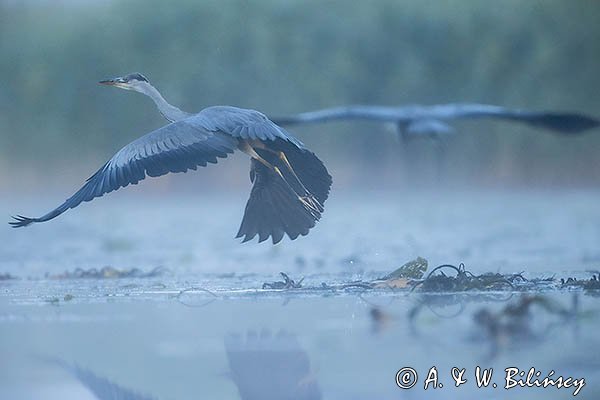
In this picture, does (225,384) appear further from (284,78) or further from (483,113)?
(284,78)

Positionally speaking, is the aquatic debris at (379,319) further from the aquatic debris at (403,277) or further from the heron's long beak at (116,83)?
the heron's long beak at (116,83)

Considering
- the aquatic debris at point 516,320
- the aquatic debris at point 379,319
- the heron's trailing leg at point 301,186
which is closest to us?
the aquatic debris at point 516,320

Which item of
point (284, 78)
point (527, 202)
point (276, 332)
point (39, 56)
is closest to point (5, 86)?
point (39, 56)

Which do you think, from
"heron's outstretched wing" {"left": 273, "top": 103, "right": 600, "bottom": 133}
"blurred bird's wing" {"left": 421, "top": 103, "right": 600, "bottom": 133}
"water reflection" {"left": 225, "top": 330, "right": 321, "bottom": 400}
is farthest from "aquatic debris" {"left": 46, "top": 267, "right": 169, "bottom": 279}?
"blurred bird's wing" {"left": 421, "top": 103, "right": 600, "bottom": 133}

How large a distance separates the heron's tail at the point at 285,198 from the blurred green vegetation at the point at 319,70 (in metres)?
6.71

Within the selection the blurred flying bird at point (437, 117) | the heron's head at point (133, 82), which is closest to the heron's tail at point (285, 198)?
the heron's head at point (133, 82)

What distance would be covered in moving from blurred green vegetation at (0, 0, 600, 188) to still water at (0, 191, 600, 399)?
4.36 metres

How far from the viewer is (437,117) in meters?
9.83

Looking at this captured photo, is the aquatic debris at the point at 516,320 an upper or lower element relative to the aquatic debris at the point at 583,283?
lower

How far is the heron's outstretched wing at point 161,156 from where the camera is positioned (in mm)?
6371

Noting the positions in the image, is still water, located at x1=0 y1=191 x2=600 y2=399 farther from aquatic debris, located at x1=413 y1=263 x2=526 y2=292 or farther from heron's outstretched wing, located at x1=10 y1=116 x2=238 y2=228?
heron's outstretched wing, located at x1=10 y1=116 x2=238 y2=228

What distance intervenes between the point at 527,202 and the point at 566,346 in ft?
28.0

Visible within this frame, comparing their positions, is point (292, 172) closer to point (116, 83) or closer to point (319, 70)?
point (116, 83)

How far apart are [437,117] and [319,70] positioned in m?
6.21
